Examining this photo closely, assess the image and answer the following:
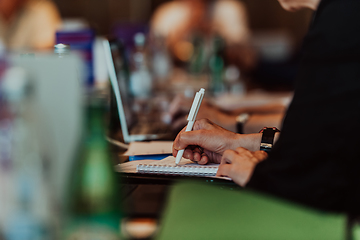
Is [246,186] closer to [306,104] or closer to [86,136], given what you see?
[306,104]

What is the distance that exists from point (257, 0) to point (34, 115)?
576 cm

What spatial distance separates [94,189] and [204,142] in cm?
39

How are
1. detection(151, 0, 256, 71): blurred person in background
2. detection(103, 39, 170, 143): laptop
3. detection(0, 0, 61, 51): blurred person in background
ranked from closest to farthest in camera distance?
1. detection(103, 39, 170, 143): laptop
2. detection(0, 0, 61, 51): blurred person in background
3. detection(151, 0, 256, 71): blurred person in background

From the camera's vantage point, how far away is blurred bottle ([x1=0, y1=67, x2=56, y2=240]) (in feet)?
1.25

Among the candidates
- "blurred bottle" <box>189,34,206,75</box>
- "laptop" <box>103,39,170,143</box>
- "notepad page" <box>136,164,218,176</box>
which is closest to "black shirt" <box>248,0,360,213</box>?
"notepad page" <box>136,164,218,176</box>

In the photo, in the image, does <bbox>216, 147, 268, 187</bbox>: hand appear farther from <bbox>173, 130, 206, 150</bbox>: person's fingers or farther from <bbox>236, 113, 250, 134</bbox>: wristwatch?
<bbox>236, 113, 250, 134</bbox>: wristwatch

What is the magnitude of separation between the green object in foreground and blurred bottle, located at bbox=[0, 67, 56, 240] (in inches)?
6.2

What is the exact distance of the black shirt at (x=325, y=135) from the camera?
1.87 feet

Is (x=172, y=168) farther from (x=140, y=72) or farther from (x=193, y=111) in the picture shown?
(x=140, y=72)

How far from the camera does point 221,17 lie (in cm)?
425

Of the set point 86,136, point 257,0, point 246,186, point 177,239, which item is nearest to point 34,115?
point 86,136

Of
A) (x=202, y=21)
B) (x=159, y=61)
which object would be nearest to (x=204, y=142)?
(x=159, y=61)

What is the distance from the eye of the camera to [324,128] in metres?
0.58

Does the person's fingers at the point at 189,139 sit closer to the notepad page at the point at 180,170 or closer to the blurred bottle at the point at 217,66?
the notepad page at the point at 180,170
